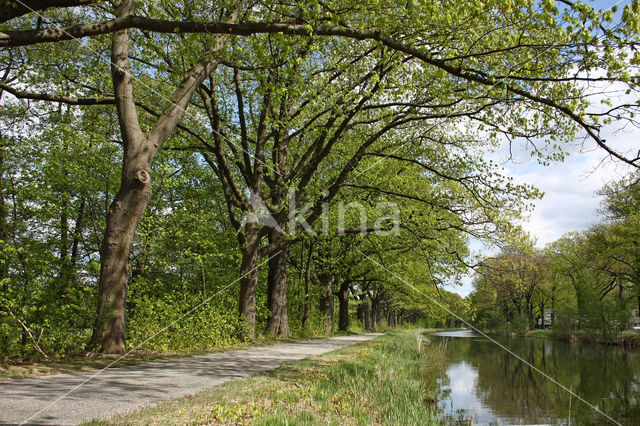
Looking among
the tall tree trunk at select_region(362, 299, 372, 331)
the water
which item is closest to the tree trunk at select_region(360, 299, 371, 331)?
the tall tree trunk at select_region(362, 299, 372, 331)

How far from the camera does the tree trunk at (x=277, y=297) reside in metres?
16.8

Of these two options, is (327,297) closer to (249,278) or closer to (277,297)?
(277,297)

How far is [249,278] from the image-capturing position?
47.0 ft

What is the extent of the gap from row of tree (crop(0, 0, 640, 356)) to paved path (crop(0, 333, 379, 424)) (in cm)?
153

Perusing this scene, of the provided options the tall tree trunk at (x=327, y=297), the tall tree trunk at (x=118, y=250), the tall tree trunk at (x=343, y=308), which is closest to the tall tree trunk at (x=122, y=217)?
the tall tree trunk at (x=118, y=250)

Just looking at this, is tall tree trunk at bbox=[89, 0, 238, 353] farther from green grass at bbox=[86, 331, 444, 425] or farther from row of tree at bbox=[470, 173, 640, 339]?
row of tree at bbox=[470, 173, 640, 339]

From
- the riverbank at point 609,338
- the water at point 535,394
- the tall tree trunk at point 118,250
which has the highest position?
the tall tree trunk at point 118,250

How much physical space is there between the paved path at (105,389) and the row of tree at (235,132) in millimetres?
1532

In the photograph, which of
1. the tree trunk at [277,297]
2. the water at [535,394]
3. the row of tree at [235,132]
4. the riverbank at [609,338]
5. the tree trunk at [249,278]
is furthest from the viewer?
the riverbank at [609,338]

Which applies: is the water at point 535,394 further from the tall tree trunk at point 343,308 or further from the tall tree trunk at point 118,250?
the tall tree trunk at point 343,308

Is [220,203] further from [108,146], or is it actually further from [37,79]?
[37,79]

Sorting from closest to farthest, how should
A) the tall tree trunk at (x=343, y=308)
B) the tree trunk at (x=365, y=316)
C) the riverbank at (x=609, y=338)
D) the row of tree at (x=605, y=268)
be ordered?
the row of tree at (x=605, y=268) → the riverbank at (x=609, y=338) → the tall tree trunk at (x=343, y=308) → the tree trunk at (x=365, y=316)

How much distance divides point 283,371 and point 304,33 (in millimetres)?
5679

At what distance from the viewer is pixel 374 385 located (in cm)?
739
